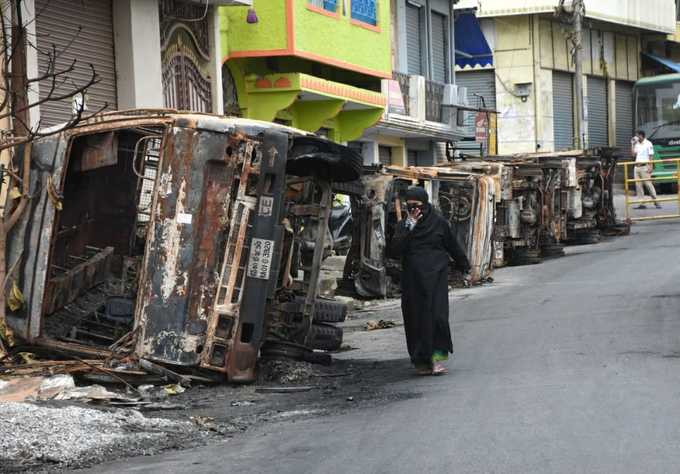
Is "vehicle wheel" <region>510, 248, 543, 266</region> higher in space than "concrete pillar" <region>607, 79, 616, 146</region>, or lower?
lower

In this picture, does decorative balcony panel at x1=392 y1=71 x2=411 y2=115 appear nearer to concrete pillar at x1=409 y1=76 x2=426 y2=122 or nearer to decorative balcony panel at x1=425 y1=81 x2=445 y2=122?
concrete pillar at x1=409 y1=76 x2=426 y2=122

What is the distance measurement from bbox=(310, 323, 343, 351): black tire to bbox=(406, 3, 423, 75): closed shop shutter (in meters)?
24.4

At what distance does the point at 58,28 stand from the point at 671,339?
9.35 metres

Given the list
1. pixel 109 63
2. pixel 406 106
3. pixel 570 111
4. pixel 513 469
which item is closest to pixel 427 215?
pixel 513 469

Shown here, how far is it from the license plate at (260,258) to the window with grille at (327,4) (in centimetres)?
1575

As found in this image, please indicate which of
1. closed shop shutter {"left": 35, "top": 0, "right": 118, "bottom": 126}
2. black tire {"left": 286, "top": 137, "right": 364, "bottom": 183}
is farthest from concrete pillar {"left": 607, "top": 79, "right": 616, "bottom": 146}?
black tire {"left": 286, "top": 137, "right": 364, "bottom": 183}

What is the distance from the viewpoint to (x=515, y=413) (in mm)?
8648

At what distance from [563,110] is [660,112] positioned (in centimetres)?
448

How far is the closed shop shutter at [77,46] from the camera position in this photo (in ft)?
56.9

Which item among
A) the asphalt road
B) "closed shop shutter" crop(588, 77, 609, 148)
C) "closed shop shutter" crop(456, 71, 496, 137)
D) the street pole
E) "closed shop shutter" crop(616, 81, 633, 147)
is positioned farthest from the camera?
"closed shop shutter" crop(616, 81, 633, 147)

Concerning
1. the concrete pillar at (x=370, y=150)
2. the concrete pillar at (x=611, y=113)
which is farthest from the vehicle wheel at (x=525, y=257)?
the concrete pillar at (x=611, y=113)

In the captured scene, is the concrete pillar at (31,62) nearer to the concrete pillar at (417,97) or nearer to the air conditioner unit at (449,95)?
the concrete pillar at (417,97)

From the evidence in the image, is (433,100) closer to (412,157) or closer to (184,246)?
(412,157)

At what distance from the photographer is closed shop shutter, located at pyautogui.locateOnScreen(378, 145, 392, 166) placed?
35.9 metres
